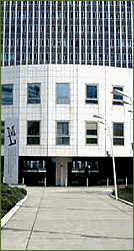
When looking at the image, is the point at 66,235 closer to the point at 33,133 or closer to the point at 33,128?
the point at 33,133

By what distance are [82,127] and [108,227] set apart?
32.1 m

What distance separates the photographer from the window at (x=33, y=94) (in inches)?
1759

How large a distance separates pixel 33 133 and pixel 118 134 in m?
9.43

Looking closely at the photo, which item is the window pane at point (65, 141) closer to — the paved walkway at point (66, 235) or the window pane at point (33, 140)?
the window pane at point (33, 140)

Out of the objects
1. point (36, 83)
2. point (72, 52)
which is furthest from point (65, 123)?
point (72, 52)

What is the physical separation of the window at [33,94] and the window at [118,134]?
9.10 m

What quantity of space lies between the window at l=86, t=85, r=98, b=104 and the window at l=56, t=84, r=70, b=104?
7.25 ft

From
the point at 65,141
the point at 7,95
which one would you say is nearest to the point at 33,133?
the point at 65,141

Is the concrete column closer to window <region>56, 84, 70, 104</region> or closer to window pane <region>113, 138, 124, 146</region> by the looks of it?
window pane <region>113, 138, 124, 146</region>

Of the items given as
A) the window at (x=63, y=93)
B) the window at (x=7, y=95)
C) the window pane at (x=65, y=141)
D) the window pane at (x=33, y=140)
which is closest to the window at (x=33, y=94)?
the window at (x=7, y=95)

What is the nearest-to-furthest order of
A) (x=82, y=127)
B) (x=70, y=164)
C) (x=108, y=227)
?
(x=108, y=227) < (x=82, y=127) < (x=70, y=164)

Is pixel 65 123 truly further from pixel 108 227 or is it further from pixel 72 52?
pixel 72 52

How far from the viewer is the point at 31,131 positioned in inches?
1741

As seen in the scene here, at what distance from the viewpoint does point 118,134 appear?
1768 inches
